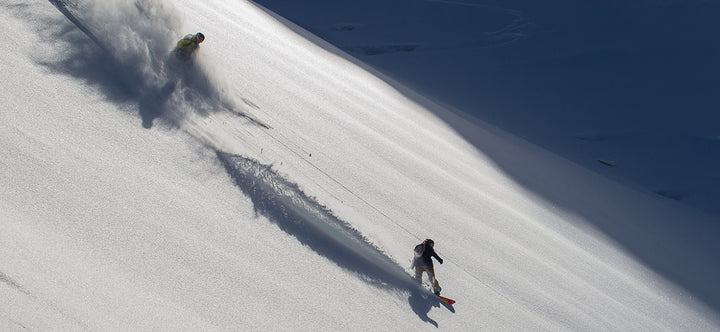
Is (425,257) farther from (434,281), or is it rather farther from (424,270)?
(434,281)

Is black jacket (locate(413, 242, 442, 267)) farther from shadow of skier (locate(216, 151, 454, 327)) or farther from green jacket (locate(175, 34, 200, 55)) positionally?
green jacket (locate(175, 34, 200, 55))

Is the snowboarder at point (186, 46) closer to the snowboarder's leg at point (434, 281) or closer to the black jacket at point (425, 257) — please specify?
the black jacket at point (425, 257)

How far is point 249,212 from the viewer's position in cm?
600

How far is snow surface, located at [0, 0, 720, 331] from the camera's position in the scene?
4.59 m

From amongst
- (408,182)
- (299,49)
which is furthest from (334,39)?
(408,182)

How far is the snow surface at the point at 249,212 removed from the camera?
459 centimetres

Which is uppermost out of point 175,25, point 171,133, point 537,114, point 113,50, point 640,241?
point 537,114

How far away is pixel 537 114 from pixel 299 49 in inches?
428

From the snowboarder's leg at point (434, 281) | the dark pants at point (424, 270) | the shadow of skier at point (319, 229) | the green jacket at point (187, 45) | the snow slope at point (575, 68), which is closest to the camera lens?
the shadow of skier at point (319, 229)

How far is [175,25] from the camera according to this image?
29.4 ft

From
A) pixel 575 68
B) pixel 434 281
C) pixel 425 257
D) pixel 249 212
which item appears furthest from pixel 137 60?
pixel 575 68

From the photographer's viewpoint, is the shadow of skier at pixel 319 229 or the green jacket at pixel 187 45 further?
the green jacket at pixel 187 45

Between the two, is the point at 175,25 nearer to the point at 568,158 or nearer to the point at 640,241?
the point at 640,241

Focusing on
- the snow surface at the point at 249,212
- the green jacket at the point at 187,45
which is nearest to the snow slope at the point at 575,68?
the snow surface at the point at 249,212
